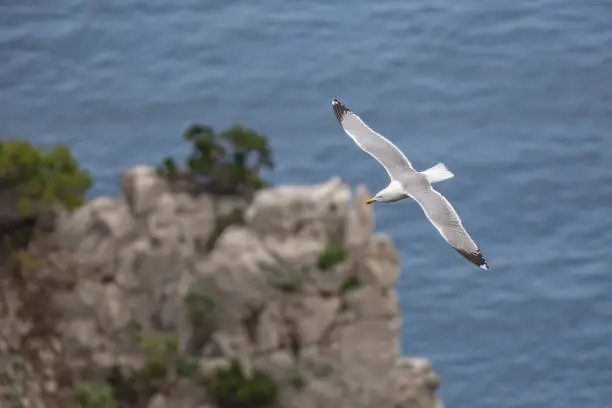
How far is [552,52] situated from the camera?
88.0m

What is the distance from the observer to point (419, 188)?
129ft

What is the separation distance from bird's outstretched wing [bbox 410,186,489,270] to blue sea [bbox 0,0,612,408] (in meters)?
29.1

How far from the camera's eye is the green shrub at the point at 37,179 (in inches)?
1686

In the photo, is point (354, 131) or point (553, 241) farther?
point (553, 241)

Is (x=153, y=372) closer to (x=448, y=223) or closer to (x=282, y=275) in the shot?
(x=282, y=275)

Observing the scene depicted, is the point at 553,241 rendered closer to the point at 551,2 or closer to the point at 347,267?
the point at 551,2

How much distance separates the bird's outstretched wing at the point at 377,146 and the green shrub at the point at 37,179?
16.9 ft

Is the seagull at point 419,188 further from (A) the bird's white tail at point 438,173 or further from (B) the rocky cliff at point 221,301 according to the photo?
(B) the rocky cliff at point 221,301

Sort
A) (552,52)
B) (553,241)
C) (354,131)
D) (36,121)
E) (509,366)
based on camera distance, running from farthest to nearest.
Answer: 1. (552,52)
2. (36,121)
3. (553,241)
4. (509,366)
5. (354,131)

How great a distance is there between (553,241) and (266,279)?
35.4 metres

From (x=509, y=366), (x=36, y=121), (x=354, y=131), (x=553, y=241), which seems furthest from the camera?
(x=36, y=121)

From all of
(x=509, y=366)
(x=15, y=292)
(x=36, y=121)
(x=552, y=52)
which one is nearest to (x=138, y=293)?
(x=15, y=292)

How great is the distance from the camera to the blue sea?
71562mm

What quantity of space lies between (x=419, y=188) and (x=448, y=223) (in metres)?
1.19
